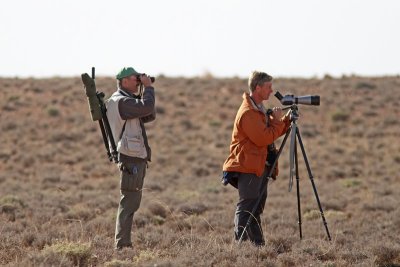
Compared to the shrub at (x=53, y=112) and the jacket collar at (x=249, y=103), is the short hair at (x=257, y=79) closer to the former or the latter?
the jacket collar at (x=249, y=103)

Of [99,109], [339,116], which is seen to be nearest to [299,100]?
[99,109]

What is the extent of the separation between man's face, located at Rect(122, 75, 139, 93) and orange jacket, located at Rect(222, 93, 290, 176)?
1148 millimetres

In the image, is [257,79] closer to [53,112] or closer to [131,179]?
[131,179]

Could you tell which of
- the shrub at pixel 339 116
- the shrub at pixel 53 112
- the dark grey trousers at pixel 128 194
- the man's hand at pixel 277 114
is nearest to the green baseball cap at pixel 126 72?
the dark grey trousers at pixel 128 194

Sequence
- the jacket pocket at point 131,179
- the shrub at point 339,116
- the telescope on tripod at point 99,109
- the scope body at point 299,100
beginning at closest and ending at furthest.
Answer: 1. the telescope on tripod at point 99,109
2. the jacket pocket at point 131,179
3. the scope body at point 299,100
4. the shrub at point 339,116

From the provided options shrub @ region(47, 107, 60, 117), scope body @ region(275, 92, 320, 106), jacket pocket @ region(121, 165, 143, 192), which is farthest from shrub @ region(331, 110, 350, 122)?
jacket pocket @ region(121, 165, 143, 192)

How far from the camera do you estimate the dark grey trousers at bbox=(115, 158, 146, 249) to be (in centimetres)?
692

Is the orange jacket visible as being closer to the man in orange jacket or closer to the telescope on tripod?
the man in orange jacket

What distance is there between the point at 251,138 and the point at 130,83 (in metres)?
1.39

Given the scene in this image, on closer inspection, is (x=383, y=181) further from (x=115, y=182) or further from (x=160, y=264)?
(x=160, y=264)

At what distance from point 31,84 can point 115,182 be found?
17.6 m

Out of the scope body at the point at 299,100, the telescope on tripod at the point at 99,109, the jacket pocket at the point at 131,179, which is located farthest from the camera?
the scope body at the point at 299,100

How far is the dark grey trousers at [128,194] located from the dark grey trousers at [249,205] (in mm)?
1079

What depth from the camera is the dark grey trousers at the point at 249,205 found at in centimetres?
711
